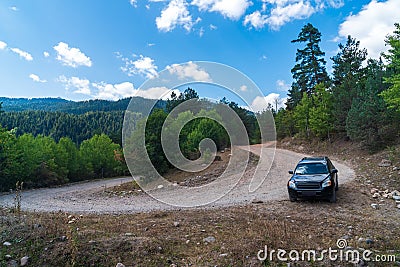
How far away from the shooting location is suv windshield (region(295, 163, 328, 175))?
36.5 feet

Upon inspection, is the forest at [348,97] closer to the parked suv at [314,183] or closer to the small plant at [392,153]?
the small plant at [392,153]

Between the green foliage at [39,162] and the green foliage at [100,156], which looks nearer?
the green foliage at [39,162]

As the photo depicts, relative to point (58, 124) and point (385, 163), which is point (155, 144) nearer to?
point (385, 163)

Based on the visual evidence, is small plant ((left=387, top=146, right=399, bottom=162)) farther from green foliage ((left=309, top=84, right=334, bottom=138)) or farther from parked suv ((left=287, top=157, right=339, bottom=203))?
green foliage ((left=309, top=84, right=334, bottom=138))

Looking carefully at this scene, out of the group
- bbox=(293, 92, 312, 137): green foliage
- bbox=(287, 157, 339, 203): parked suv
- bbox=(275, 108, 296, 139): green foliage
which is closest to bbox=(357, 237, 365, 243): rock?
bbox=(287, 157, 339, 203): parked suv

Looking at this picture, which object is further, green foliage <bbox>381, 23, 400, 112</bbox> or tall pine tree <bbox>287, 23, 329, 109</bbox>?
tall pine tree <bbox>287, 23, 329, 109</bbox>

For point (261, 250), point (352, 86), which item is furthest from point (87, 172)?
point (261, 250)

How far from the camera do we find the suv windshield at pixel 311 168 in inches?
438

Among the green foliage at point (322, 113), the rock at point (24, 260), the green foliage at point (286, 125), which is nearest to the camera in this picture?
the rock at point (24, 260)

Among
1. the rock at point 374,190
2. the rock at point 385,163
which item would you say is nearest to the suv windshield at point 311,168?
the rock at point 374,190

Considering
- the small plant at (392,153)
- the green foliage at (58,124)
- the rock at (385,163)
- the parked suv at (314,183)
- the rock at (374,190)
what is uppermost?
the green foliage at (58,124)

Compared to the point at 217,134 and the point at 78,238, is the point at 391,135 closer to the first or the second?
the point at 217,134

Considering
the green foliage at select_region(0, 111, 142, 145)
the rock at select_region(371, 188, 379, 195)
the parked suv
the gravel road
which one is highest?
the green foliage at select_region(0, 111, 142, 145)

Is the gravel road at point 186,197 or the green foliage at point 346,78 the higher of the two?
the green foliage at point 346,78
